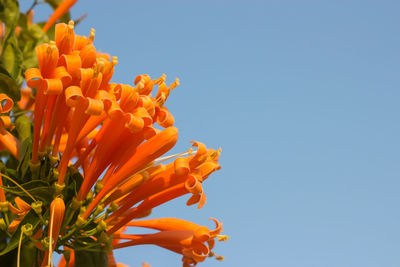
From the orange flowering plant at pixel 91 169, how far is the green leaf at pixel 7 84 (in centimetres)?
24

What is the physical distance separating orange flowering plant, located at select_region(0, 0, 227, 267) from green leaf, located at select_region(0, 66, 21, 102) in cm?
24

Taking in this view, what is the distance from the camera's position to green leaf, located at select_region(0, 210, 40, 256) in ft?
8.32

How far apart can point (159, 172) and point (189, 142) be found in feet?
0.80

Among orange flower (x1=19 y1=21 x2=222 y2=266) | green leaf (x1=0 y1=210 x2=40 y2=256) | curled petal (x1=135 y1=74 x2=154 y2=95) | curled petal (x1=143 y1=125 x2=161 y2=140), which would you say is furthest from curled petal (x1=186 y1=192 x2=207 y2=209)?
green leaf (x1=0 y1=210 x2=40 y2=256)

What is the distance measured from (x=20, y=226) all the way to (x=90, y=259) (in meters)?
0.43

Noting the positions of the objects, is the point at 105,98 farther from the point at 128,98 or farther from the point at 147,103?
the point at 147,103

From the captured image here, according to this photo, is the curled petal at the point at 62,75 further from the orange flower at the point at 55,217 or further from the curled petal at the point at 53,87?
the orange flower at the point at 55,217

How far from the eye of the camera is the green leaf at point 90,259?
9.10 feet

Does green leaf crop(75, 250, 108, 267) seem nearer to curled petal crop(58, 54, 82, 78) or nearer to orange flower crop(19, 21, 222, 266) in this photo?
orange flower crop(19, 21, 222, 266)

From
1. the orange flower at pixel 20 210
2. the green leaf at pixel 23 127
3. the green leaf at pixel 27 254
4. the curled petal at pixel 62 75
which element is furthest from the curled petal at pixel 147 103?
the green leaf at pixel 23 127

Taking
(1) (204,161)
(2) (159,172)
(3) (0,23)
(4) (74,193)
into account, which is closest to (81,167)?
(4) (74,193)

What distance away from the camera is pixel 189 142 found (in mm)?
2955

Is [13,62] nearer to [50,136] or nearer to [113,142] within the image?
[50,136]

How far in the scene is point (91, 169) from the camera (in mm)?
→ 2727
